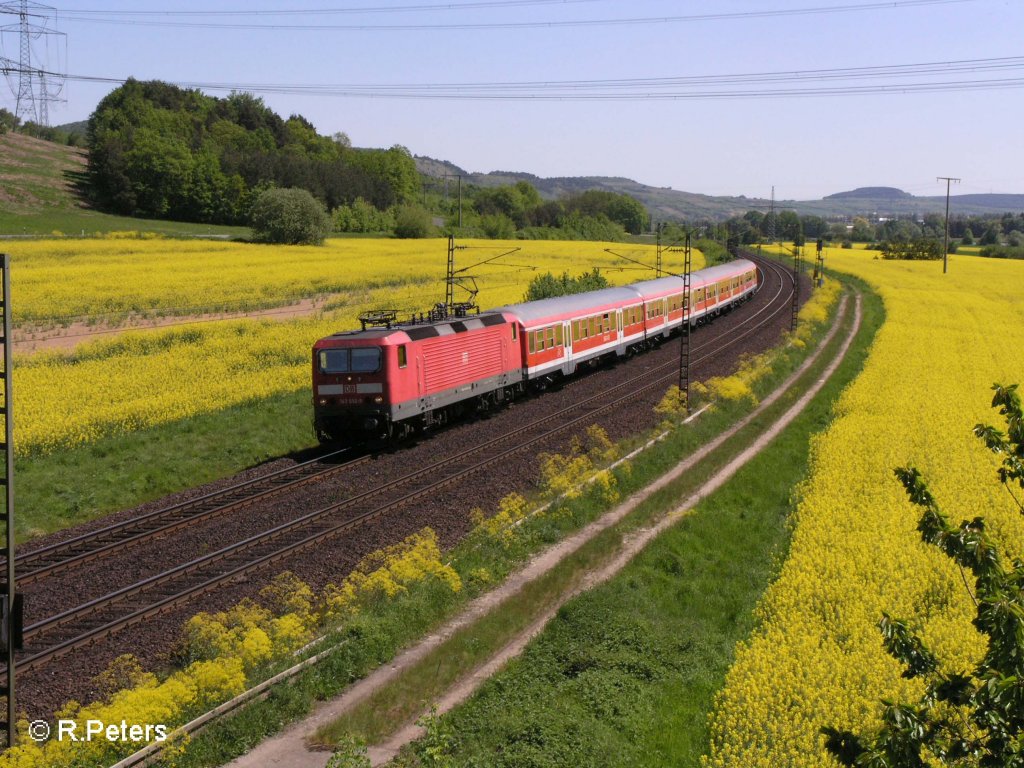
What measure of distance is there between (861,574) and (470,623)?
659cm

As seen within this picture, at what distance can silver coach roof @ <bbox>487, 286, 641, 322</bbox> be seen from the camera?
1368 inches

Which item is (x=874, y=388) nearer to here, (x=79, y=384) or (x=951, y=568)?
(x=951, y=568)

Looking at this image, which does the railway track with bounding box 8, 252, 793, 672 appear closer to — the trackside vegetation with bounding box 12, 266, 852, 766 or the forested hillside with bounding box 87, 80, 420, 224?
the trackside vegetation with bounding box 12, 266, 852, 766

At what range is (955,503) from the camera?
814 inches

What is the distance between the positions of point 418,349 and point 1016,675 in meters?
21.3

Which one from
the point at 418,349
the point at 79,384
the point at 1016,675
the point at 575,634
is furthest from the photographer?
the point at 79,384

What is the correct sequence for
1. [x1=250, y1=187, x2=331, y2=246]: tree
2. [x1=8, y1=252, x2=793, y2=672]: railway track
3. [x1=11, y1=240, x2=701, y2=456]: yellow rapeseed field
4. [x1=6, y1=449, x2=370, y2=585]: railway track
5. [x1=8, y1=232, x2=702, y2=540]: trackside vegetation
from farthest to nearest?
[x1=250, y1=187, x2=331, y2=246]: tree < [x1=11, y1=240, x2=701, y2=456]: yellow rapeseed field < [x1=8, y1=232, x2=702, y2=540]: trackside vegetation < [x1=6, y1=449, x2=370, y2=585]: railway track < [x1=8, y1=252, x2=793, y2=672]: railway track

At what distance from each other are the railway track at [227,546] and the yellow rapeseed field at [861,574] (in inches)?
326

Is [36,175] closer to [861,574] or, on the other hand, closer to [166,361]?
[166,361]

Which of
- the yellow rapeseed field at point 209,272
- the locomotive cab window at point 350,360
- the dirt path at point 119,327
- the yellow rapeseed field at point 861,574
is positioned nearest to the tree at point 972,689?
the yellow rapeseed field at point 861,574

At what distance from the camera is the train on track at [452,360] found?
2609cm

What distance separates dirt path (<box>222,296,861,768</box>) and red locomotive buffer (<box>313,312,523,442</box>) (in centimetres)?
676

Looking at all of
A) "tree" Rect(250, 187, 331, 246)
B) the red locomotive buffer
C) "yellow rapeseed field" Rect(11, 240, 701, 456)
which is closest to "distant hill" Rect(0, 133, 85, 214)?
"tree" Rect(250, 187, 331, 246)

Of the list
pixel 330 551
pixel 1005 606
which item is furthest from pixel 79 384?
pixel 1005 606
